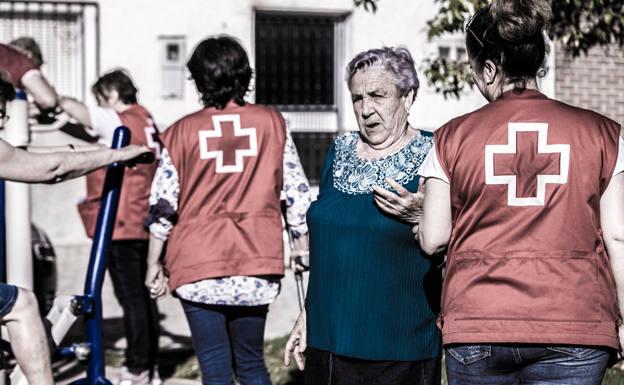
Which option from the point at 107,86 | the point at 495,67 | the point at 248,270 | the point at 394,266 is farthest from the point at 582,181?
the point at 107,86

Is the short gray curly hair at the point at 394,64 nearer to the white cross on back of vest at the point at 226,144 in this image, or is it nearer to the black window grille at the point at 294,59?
the white cross on back of vest at the point at 226,144

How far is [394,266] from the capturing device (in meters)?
3.29

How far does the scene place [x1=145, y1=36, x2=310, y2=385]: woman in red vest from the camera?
13.8ft

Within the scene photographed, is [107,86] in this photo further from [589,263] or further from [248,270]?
[589,263]

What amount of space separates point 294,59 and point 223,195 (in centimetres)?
1054

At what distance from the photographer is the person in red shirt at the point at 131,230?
5.76 m

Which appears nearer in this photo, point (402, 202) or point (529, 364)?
point (529, 364)

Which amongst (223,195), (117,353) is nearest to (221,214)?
(223,195)

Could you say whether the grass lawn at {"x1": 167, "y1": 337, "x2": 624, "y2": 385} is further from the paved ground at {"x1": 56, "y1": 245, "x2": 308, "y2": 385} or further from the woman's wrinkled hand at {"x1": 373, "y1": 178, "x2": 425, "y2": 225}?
the woman's wrinkled hand at {"x1": 373, "y1": 178, "x2": 425, "y2": 225}

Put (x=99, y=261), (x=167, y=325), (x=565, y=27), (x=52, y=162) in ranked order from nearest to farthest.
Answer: (x=52, y=162) → (x=99, y=261) → (x=565, y=27) → (x=167, y=325)

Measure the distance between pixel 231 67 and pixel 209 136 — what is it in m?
0.33

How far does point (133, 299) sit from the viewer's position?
5.78 meters

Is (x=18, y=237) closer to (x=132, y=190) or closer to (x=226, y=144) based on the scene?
(x=132, y=190)

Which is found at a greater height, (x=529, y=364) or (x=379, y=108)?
(x=379, y=108)
